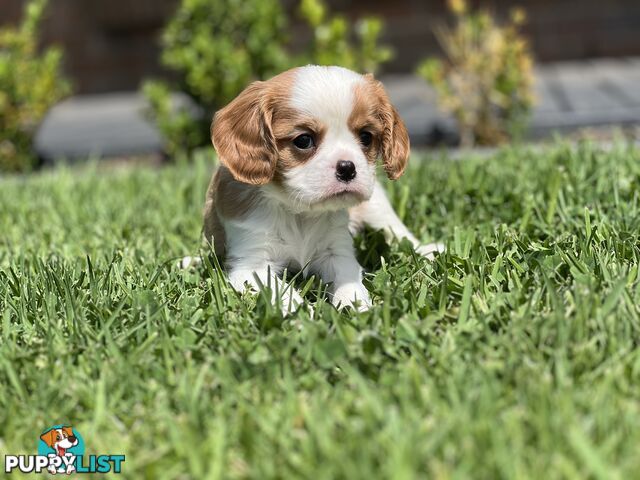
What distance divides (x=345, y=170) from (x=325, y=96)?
0.27 metres

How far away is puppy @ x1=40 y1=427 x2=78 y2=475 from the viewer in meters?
1.98

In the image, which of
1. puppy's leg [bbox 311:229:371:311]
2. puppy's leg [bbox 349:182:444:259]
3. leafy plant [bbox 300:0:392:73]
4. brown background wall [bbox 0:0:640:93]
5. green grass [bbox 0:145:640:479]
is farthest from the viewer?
brown background wall [bbox 0:0:640:93]

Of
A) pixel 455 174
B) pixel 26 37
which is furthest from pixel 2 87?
pixel 455 174

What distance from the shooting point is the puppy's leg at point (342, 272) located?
9.49ft

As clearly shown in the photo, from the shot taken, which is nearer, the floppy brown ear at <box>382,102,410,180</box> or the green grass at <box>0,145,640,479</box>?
the green grass at <box>0,145,640,479</box>

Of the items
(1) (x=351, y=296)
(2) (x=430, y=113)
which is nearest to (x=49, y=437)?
(1) (x=351, y=296)

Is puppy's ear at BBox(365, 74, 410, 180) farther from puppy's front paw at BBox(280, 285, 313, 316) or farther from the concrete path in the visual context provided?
the concrete path

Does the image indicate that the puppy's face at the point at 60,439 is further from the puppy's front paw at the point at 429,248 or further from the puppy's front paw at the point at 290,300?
the puppy's front paw at the point at 429,248

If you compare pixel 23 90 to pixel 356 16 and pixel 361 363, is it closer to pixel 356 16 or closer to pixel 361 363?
pixel 356 16

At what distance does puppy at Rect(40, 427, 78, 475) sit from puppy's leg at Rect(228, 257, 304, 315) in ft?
3.08

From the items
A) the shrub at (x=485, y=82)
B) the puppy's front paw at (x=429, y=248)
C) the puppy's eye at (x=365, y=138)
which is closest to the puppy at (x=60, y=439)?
the puppy's eye at (x=365, y=138)

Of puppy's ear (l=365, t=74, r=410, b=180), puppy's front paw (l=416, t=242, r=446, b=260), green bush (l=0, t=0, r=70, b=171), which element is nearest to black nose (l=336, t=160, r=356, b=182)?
puppy's ear (l=365, t=74, r=410, b=180)

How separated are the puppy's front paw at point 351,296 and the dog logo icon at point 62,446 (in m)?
1.04

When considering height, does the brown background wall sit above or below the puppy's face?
above
